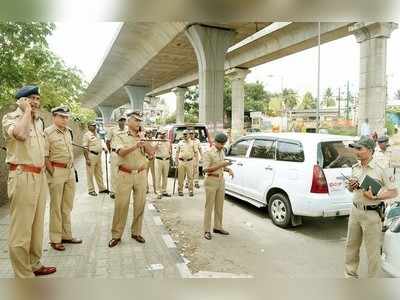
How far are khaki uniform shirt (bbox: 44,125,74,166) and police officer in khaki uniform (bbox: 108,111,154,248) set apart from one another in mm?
659

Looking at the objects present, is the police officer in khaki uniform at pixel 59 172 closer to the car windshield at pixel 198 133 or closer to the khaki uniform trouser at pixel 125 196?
the khaki uniform trouser at pixel 125 196

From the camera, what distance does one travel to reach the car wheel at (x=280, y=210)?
632 centimetres

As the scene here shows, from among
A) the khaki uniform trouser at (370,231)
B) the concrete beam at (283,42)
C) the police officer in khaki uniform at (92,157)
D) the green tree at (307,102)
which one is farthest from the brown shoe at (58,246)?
the green tree at (307,102)

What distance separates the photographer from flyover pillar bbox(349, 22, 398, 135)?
17812 mm

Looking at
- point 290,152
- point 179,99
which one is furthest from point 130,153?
point 179,99

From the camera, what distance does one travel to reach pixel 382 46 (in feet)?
58.3

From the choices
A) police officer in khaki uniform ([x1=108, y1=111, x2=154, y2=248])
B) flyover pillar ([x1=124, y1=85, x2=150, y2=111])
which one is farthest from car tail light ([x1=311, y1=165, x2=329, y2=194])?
flyover pillar ([x1=124, y1=85, x2=150, y2=111])

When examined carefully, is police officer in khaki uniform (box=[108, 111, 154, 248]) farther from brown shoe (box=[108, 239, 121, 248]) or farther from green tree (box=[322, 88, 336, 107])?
green tree (box=[322, 88, 336, 107])

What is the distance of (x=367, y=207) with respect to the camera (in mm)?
3598

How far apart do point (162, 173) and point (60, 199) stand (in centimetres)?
460

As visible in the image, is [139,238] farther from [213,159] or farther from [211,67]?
[211,67]

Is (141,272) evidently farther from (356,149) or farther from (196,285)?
(196,285)

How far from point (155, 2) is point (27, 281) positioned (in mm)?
739

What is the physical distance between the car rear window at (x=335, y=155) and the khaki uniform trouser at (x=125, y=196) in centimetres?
285
